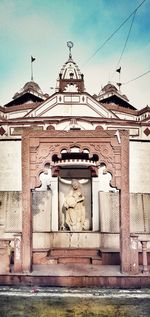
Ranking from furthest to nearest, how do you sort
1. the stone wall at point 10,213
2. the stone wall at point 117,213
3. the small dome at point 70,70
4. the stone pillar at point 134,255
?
the small dome at point 70,70
the stone wall at point 10,213
the stone wall at point 117,213
the stone pillar at point 134,255

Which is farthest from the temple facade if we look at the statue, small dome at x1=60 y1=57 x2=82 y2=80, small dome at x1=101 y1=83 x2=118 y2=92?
small dome at x1=101 y1=83 x2=118 y2=92

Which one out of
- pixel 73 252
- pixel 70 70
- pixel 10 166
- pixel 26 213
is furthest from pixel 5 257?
pixel 70 70

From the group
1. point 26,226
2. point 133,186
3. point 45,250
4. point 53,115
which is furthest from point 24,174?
point 53,115

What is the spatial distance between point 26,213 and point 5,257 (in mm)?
1244

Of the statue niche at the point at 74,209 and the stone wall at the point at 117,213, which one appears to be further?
the statue niche at the point at 74,209

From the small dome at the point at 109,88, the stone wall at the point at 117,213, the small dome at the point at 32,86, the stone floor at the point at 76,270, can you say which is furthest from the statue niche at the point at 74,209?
the small dome at the point at 32,86

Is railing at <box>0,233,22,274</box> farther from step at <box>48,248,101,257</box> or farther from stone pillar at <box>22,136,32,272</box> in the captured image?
step at <box>48,248,101,257</box>

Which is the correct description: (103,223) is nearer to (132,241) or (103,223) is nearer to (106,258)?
(106,258)

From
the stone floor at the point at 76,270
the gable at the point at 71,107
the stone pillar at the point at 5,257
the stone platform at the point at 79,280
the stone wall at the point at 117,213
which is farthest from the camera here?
the gable at the point at 71,107

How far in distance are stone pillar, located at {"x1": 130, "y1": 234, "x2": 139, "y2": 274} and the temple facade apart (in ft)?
0.08

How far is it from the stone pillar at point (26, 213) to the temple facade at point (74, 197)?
2cm

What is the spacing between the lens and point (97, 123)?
1956 cm

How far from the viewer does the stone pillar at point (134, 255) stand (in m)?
9.56

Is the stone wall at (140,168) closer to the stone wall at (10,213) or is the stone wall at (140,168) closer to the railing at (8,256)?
the stone wall at (10,213)
